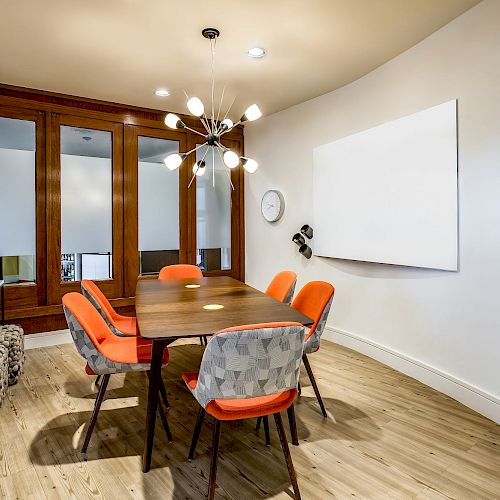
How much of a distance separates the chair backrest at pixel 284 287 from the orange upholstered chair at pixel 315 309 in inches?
6.5

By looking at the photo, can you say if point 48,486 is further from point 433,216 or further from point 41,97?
point 41,97

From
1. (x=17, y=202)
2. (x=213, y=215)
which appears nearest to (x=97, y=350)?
(x=17, y=202)

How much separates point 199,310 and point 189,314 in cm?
12

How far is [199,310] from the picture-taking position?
248 cm

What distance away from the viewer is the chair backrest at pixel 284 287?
10.7 ft

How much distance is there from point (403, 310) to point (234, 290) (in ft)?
4.87

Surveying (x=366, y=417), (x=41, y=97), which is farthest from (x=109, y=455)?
(x=41, y=97)

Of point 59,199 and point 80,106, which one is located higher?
point 80,106

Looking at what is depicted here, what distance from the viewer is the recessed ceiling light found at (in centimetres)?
337

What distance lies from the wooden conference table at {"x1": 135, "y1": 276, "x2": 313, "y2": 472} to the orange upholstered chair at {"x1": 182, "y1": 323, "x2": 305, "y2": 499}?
29cm

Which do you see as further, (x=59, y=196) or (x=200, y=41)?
(x=59, y=196)

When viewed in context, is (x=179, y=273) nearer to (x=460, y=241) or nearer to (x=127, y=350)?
(x=127, y=350)

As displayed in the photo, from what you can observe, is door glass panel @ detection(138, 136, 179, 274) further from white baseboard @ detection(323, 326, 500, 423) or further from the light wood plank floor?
white baseboard @ detection(323, 326, 500, 423)

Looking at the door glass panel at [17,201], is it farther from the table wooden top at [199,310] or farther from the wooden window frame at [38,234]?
the table wooden top at [199,310]
